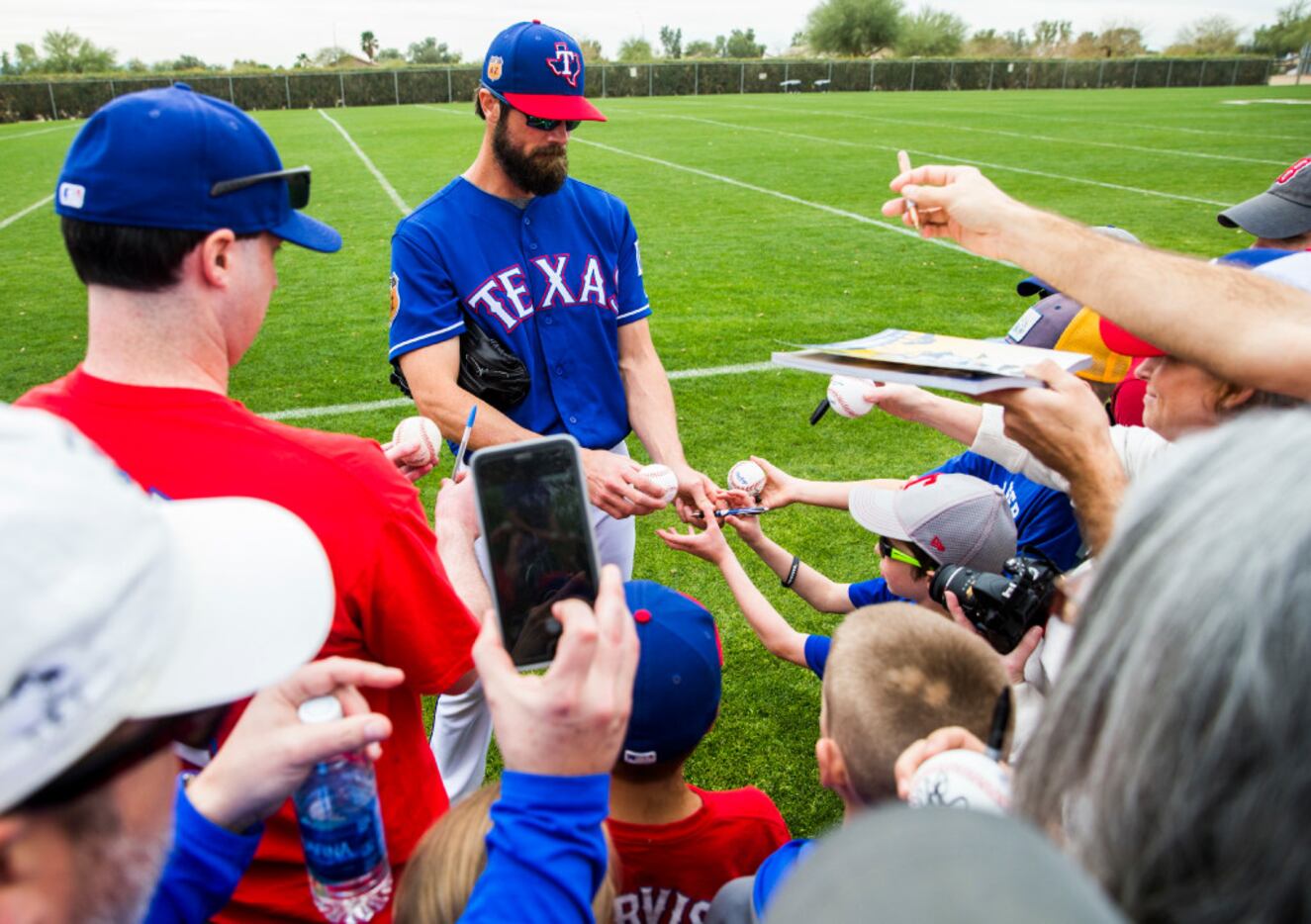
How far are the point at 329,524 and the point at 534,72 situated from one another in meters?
2.16

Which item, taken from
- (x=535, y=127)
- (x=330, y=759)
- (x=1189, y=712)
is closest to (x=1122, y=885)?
(x=1189, y=712)

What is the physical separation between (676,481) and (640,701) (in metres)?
1.35

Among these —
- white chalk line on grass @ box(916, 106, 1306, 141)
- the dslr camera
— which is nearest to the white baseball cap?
the dslr camera

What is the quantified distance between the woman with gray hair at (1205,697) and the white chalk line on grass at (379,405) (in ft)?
20.9

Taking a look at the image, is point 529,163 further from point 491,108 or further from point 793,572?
point 793,572

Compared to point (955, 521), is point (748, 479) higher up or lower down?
lower down

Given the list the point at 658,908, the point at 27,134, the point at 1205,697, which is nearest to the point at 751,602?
the point at 658,908

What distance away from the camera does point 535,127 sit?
3197 millimetres

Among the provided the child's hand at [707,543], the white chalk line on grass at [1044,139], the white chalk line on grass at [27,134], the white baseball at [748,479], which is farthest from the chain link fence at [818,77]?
the child's hand at [707,543]

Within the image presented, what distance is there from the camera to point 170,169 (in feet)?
5.53

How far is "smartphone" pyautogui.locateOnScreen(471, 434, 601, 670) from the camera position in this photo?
1.62 metres

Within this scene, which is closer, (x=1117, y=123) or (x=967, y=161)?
(x=967, y=161)

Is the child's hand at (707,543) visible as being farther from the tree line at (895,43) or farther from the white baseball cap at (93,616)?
the tree line at (895,43)

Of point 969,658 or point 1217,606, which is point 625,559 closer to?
point 969,658
